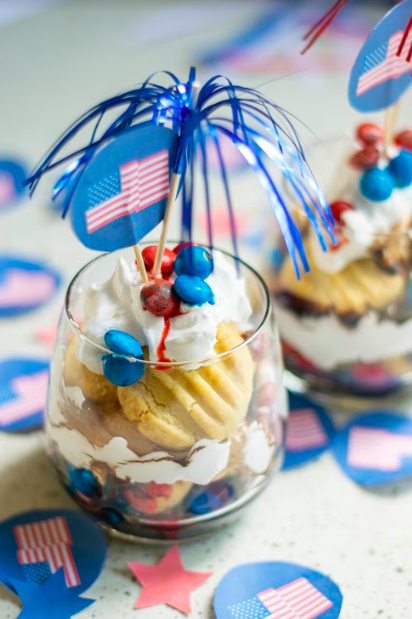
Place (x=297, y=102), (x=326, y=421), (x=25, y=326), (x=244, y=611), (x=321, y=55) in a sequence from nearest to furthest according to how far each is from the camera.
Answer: (x=244, y=611)
(x=326, y=421)
(x=25, y=326)
(x=297, y=102)
(x=321, y=55)

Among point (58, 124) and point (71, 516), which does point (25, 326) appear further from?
point (58, 124)

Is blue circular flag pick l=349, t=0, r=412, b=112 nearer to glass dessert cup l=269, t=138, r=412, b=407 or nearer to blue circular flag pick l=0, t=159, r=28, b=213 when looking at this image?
glass dessert cup l=269, t=138, r=412, b=407

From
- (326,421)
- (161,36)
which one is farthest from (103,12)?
(326,421)

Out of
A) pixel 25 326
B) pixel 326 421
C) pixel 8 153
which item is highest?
pixel 8 153

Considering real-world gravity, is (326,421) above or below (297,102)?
below

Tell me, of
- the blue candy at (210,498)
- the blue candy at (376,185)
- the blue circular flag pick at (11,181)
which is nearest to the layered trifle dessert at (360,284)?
the blue candy at (376,185)

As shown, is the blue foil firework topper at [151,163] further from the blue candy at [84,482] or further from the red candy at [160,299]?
the blue candy at [84,482]

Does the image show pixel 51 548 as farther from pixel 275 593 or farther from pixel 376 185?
pixel 376 185

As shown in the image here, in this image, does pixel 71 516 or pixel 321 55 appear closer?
pixel 71 516

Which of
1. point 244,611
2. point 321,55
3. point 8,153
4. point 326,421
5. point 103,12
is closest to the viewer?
point 244,611
